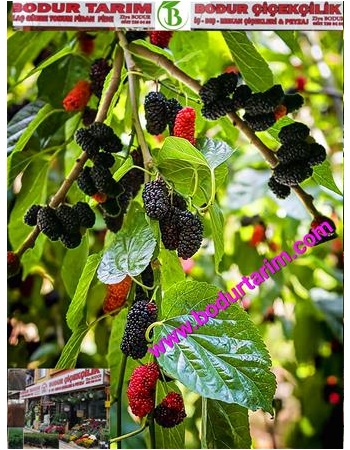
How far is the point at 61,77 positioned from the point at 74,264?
216 mm

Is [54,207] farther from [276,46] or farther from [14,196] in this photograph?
[276,46]

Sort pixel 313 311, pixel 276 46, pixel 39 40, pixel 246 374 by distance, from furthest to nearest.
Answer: pixel 313 311 → pixel 276 46 → pixel 39 40 → pixel 246 374

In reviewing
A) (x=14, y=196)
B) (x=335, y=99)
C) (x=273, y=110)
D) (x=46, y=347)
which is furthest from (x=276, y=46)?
Result: (x=46, y=347)

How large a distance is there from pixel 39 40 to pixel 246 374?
47cm

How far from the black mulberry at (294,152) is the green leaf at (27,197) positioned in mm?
272

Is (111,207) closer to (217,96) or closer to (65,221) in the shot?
(65,221)

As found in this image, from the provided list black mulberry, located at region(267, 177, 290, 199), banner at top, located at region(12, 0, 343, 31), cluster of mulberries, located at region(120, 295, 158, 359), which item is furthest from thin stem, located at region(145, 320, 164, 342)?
banner at top, located at region(12, 0, 343, 31)

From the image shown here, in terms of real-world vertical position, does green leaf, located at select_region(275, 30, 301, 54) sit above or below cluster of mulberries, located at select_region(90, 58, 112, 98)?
above

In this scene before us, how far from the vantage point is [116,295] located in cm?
61

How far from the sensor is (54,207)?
0.62 metres

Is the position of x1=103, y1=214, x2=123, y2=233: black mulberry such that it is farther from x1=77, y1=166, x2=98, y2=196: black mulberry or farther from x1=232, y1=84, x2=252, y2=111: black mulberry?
x1=232, y1=84, x2=252, y2=111: black mulberry

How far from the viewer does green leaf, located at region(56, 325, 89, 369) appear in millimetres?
625

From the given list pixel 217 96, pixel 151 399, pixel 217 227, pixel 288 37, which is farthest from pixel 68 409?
pixel 288 37

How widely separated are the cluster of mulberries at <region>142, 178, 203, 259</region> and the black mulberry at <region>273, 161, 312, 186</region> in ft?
0.43
